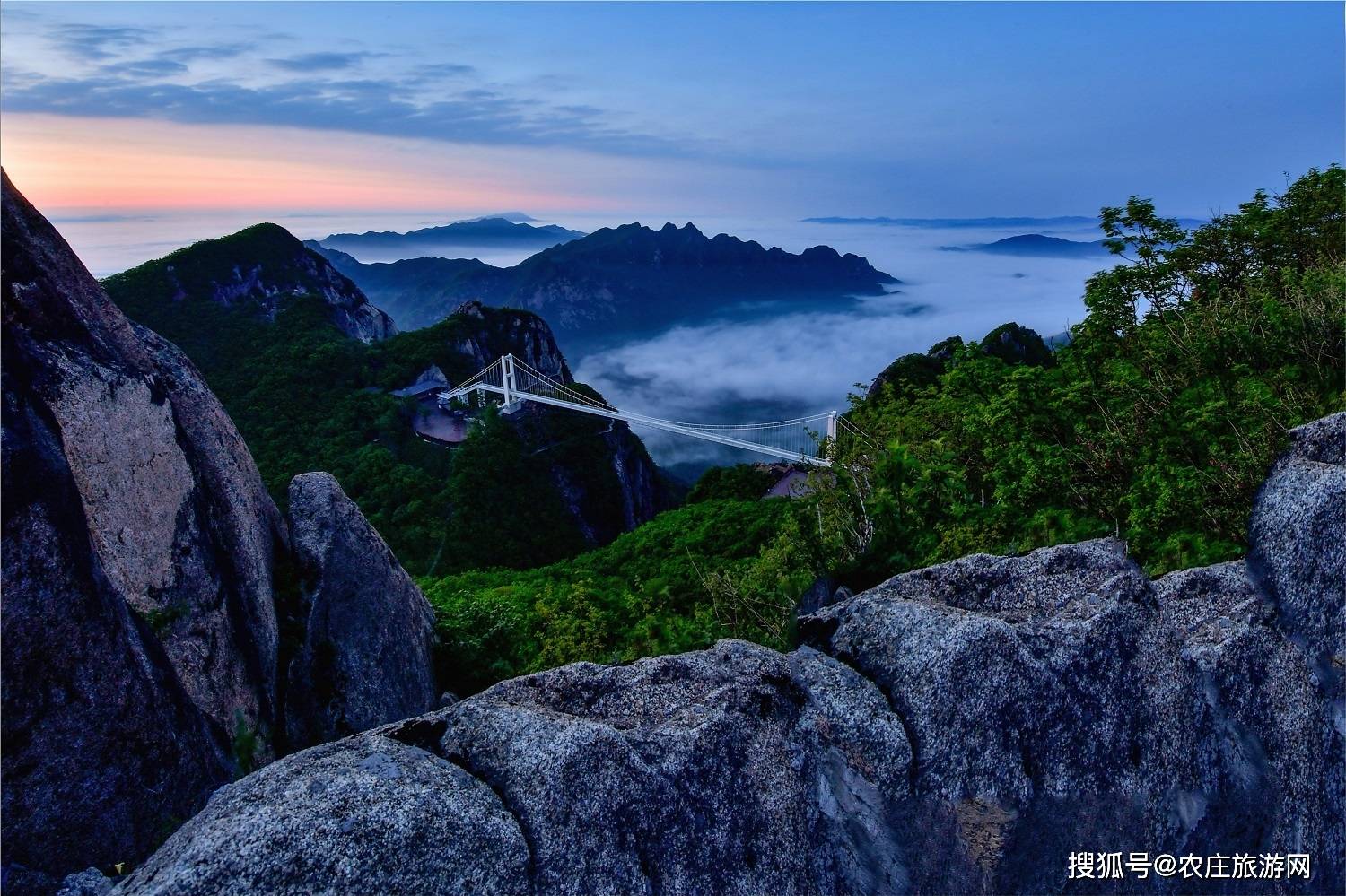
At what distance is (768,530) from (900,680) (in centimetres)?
1677

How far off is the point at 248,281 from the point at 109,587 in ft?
234

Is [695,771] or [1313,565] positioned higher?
[1313,565]

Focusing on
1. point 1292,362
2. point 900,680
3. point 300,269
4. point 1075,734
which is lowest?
point 1075,734

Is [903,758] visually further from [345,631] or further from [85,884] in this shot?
[345,631]

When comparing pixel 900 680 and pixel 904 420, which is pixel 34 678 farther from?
pixel 904 420

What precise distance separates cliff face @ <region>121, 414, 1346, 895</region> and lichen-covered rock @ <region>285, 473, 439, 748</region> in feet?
13.2

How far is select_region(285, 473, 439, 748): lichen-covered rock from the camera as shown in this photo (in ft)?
31.2

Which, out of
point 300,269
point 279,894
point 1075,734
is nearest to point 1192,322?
point 1075,734

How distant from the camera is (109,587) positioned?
6.93 meters

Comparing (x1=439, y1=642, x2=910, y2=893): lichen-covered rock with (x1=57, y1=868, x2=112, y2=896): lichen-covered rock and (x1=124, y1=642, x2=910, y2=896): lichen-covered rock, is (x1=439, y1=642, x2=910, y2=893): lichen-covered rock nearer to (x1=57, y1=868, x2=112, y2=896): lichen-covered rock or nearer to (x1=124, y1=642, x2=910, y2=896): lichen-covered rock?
(x1=124, y1=642, x2=910, y2=896): lichen-covered rock

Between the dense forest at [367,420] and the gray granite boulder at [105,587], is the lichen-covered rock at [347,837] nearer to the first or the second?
the gray granite boulder at [105,587]

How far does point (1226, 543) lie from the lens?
8.42 meters

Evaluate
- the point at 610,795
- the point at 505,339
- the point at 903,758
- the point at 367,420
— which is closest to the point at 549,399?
the point at 505,339

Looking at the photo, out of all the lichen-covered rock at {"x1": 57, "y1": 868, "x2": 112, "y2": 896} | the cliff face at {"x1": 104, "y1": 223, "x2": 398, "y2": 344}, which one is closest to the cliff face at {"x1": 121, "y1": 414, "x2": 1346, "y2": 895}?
the lichen-covered rock at {"x1": 57, "y1": 868, "x2": 112, "y2": 896}
